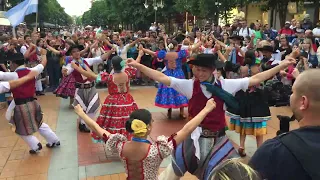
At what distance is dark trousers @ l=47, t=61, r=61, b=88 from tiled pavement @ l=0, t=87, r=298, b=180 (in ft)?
13.6

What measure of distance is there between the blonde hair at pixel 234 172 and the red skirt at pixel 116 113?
3.84 meters

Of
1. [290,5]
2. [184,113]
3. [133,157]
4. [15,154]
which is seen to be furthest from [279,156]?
[290,5]

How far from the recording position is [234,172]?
1.54 meters

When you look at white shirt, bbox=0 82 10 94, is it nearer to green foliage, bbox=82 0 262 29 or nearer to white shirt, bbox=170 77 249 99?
white shirt, bbox=170 77 249 99

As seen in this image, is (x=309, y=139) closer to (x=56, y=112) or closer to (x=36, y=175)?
(x=36, y=175)

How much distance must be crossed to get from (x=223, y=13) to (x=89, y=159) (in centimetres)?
1932

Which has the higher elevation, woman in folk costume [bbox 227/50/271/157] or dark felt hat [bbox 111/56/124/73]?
dark felt hat [bbox 111/56/124/73]

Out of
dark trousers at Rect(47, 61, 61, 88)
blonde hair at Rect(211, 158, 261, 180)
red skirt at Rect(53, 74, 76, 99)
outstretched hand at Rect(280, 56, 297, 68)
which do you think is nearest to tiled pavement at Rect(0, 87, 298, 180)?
red skirt at Rect(53, 74, 76, 99)

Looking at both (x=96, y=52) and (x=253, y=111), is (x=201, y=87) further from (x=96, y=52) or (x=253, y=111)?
(x=96, y=52)

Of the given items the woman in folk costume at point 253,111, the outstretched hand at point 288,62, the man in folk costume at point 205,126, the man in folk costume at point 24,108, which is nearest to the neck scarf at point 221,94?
the man in folk costume at point 205,126

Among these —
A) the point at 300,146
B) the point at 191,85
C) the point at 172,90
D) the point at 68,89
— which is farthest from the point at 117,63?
the point at 68,89

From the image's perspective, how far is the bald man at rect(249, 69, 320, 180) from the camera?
1.71 metres

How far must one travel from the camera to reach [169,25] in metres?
33.4

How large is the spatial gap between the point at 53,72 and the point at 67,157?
716cm
